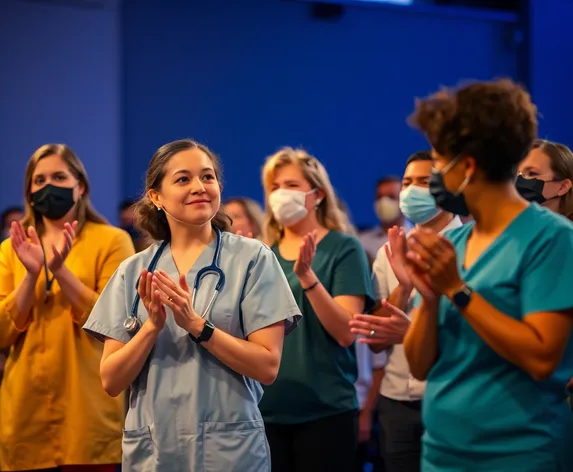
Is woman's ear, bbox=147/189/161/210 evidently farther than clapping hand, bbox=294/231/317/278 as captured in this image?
No

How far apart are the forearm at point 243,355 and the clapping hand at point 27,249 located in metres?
1.07

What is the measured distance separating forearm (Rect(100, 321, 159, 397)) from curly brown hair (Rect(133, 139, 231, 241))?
373 millimetres

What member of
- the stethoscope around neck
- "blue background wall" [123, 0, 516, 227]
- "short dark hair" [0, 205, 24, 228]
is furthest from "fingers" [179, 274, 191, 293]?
"blue background wall" [123, 0, 516, 227]

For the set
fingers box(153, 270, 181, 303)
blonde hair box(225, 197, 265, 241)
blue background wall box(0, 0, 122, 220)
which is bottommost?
fingers box(153, 270, 181, 303)

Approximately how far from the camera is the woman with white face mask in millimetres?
3074

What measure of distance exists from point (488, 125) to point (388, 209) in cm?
345

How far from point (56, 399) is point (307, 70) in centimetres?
447

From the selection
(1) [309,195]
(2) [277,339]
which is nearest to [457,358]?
(2) [277,339]

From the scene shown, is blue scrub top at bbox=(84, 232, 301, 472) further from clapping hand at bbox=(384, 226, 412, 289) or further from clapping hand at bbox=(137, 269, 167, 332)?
clapping hand at bbox=(384, 226, 412, 289)

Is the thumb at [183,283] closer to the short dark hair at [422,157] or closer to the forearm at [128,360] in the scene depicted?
the forearm at [128,360]

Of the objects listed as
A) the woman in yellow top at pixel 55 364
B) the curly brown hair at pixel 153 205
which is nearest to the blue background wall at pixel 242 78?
the woman in yellow top at pixel 55 364

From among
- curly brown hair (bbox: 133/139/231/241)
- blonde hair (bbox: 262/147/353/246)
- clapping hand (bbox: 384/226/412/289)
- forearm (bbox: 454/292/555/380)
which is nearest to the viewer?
forearm (bbox: 454/292/555/380)

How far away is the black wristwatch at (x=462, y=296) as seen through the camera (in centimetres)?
180

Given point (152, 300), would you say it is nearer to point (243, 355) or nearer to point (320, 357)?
point (243, 355)
